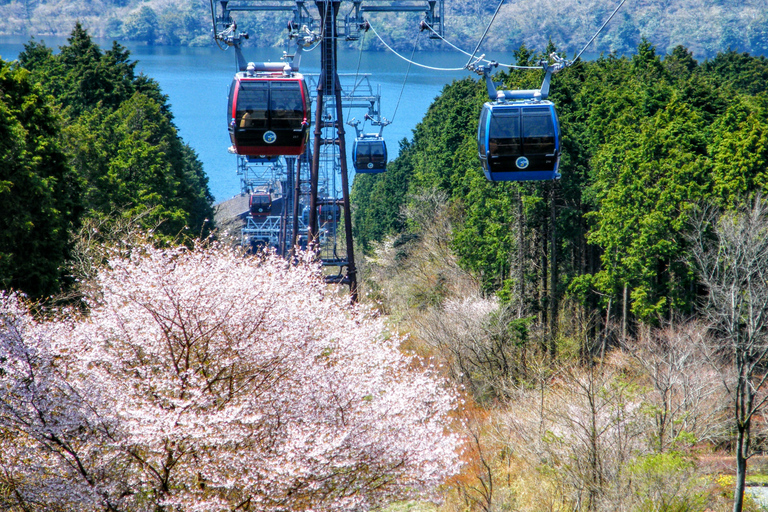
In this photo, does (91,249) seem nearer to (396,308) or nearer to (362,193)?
(396,308)

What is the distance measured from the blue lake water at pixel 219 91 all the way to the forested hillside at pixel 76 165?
1278 inches

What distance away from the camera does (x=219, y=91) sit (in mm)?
116562

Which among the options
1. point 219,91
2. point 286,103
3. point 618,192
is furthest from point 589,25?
point 286,103

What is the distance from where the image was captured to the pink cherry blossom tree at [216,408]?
11.5 meters

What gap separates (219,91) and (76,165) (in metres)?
88.2

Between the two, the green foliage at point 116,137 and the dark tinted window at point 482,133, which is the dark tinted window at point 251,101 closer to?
the dark tinted window at point 482,133

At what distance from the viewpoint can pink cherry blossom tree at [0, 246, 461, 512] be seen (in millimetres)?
11500

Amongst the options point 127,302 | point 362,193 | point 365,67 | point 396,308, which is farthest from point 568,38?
point 127,302

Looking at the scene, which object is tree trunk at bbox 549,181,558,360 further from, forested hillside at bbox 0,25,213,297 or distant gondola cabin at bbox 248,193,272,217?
distant gondola cabin at bbox 248,193,272,217

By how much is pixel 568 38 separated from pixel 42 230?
98.8m

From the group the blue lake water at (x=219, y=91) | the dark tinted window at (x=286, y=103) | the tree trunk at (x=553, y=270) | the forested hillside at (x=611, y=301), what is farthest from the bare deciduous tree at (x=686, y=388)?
the blue lake water at (x=219, y=91)

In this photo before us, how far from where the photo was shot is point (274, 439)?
12586mm

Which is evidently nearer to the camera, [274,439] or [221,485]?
[221,485]

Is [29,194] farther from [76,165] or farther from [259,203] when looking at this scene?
[259,203]
